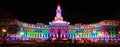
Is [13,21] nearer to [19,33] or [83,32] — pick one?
[19,33]

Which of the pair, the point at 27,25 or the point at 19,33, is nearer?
the point at 19,33

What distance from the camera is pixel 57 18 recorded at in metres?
159

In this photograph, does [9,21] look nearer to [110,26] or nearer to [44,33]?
[44,33]

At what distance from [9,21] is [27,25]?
19.8m

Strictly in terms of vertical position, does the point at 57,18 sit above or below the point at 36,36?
above

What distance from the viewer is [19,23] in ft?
435

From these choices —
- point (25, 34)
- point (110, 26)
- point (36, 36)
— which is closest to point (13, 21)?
point (25, 34)

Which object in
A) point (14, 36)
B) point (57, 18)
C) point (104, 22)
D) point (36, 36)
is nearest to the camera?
point (14, 36)

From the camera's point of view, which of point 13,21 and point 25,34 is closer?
point 13,21

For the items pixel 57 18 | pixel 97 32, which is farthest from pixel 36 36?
pixel 97 32

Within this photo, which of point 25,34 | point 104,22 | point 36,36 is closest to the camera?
point 104,22

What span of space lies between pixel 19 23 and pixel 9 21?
22.5 feet

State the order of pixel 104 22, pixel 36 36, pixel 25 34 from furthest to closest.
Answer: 1. pixel 36 36
2. pixel 25 34
3. pixel 104 22

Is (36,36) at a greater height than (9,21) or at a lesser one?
lesser
